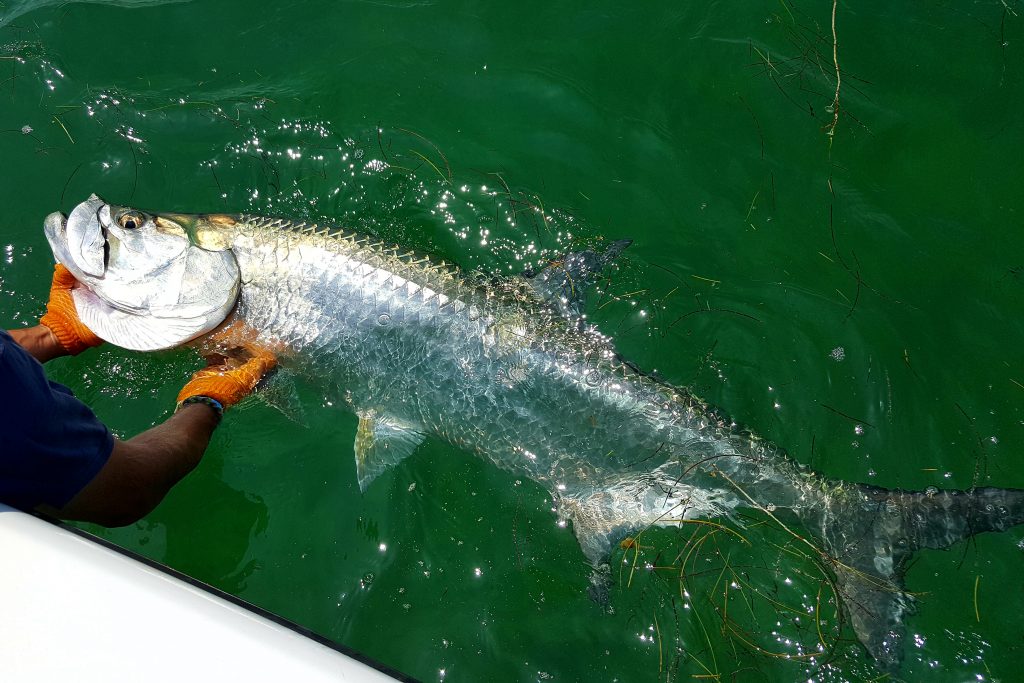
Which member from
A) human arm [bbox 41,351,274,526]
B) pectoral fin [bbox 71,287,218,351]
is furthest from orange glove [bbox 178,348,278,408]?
pectoral fin [bbox 71,287,218,351]

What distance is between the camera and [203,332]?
319 cm

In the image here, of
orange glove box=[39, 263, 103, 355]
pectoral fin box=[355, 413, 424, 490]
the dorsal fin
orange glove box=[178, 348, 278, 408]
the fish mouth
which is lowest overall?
pectoral fin box=[355, 413, 424, 490]

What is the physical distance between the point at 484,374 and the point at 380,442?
2.12 feet

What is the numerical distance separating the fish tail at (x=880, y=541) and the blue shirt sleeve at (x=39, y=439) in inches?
115

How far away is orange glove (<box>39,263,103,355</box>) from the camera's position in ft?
10.6

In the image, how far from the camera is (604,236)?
3.95 m

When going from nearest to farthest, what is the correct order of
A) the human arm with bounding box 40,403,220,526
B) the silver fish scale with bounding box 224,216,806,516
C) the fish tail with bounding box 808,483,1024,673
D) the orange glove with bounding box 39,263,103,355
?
the human arm with bounding box 40,403,220,526, the fish tail with bounding box 808,483,1024,673, the silver fish scale with bounding box 224,216,806,516, the orange glove with bounding box 39,263,103,355

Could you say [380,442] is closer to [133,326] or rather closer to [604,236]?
[133,326]

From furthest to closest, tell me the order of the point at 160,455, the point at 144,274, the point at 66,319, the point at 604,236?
1. the point at 604,236
2. the point at 66,319
3. the point at 144,274
4. the point at 160,455

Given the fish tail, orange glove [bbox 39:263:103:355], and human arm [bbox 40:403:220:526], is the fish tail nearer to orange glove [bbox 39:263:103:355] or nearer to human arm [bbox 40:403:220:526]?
human arm [bbox 40:403:220:526]

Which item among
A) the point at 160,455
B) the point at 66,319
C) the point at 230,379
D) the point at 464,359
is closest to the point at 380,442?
the point at 464,359

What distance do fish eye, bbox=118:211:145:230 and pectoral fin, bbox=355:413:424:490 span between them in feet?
4.55

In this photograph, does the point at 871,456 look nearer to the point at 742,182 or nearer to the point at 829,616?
the point at 829,616

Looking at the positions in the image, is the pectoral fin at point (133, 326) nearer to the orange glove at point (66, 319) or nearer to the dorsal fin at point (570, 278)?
the orange glove at point (66, 319)
